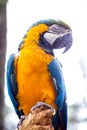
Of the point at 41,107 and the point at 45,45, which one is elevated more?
the point at 45,45

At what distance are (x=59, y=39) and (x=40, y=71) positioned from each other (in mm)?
176

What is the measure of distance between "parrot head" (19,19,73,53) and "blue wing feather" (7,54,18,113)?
17 centimetres

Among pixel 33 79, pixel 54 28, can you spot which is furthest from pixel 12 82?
pixel 54 28

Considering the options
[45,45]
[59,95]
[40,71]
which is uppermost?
[45,45]

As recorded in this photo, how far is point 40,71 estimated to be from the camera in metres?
1.63

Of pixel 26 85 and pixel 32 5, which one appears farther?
pixel 32 5

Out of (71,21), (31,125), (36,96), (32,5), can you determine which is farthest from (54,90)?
(32,5)

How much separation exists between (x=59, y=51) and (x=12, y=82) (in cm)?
27

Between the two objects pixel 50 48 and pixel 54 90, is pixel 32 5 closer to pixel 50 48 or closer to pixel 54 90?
pixel 50 48

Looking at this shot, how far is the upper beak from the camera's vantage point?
163 centimetres

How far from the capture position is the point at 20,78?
1643mm

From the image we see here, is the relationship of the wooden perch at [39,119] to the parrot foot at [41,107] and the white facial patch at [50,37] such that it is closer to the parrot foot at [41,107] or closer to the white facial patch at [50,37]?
the parrot foot at [41,107]

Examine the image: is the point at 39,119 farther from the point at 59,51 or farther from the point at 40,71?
the point at 59,51

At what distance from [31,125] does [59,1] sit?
2.01 ft
